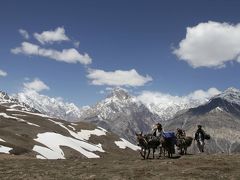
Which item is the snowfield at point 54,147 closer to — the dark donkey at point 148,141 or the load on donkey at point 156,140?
the load on donkey at point 156,140

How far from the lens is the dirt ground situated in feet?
97.2

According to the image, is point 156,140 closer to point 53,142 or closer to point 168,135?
point 168,135

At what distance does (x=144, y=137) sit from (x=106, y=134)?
15732 cm

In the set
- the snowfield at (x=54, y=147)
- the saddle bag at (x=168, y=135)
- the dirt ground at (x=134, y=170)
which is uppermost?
the snowfield at (x=54, y=147)

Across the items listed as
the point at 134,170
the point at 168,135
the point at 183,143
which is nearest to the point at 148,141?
the point at 168,135

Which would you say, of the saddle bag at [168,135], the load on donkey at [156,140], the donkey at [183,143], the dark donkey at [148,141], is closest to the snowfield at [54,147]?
the donkey at [183,143]

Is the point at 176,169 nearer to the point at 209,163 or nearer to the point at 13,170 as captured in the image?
the point at 209,163

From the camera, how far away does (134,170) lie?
3203cm

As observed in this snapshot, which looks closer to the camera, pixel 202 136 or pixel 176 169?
pixel 176 169

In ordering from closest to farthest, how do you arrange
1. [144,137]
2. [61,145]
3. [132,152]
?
1. [144,137]
2. [61,145]
3. [132,152]

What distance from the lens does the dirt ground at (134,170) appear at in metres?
29.6

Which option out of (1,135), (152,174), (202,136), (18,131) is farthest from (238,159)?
(18,131)

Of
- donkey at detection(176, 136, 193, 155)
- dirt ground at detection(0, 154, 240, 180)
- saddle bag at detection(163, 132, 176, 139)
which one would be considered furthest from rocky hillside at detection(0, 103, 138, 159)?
dirt ground at detection(0, 154, 240, 180)

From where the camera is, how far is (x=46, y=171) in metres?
33.2
